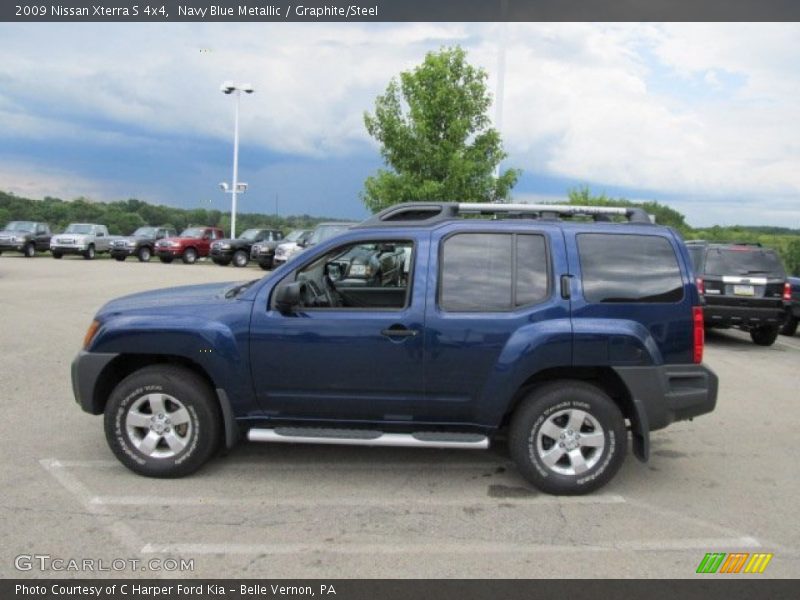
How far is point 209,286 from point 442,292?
2.11 metres

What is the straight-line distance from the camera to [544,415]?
13.5 feet

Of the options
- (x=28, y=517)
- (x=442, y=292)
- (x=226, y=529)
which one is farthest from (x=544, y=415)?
(x=28, y=517)

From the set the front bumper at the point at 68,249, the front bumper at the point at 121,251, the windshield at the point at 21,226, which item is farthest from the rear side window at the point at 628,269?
the windshield at the point at 21,226

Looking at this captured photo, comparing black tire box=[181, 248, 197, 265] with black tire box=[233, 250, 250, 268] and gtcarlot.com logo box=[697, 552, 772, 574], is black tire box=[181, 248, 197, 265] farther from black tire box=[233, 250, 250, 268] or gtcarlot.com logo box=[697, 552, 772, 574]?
gtcarlot.com logo box=[697, 552, 772, 574]

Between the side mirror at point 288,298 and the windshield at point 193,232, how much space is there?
92.5 ft

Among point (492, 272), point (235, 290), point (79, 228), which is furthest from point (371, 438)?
point (79, 228)

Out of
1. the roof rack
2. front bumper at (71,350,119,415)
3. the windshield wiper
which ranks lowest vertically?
front bumper at (71,350,119,415)

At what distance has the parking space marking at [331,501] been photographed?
155 inches

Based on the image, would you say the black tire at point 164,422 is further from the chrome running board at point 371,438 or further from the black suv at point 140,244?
the black suv at point 140,244

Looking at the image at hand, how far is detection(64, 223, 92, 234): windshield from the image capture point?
3032 cm

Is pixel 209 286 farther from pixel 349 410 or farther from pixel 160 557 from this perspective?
pixel 160 557

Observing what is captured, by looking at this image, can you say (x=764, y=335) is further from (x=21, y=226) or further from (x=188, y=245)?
(x=21, y=226)

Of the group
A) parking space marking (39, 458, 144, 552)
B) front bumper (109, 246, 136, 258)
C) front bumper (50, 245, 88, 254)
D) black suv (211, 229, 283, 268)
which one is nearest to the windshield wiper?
parking space marking (39, 458, 144, 552)
